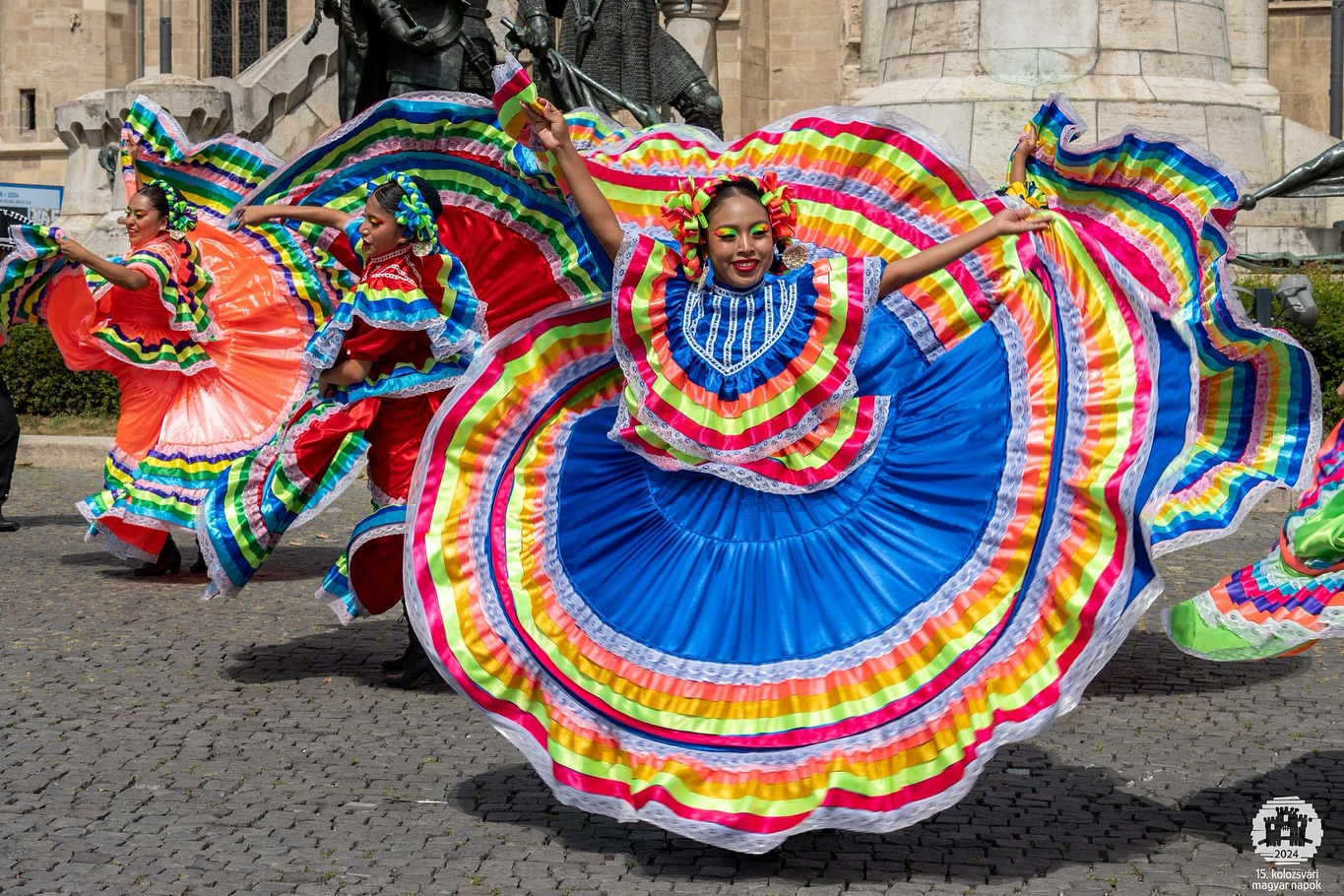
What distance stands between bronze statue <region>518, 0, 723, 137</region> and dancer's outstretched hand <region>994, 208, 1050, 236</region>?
8859 mm

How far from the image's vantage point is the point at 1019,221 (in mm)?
4656

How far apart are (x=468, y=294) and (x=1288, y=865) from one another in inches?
132

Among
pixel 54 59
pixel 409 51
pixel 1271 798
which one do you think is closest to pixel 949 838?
pixel 1271 798

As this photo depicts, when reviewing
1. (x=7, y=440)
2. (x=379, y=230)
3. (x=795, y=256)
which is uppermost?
(x=379, y=230)

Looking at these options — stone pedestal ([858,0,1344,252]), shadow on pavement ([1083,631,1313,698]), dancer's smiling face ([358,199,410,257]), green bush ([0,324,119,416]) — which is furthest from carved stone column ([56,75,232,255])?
shadow on pavement ([1083,631,1313,698])

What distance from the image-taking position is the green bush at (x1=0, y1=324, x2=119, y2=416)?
592 inches

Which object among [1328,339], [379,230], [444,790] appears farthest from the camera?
[1328,339]

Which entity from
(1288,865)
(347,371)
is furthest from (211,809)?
(1288,865)

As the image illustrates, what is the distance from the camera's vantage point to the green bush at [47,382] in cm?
1504

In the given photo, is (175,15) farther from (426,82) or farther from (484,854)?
(484,854)

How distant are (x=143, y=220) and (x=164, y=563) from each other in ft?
5.54

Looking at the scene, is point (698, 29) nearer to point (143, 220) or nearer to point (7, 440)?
point (7, 440)

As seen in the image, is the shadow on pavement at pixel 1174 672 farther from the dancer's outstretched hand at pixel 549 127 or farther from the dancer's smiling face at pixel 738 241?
the dancer's outstretched hand at pixel 549 127

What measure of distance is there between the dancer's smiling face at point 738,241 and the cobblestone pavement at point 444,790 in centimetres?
146
